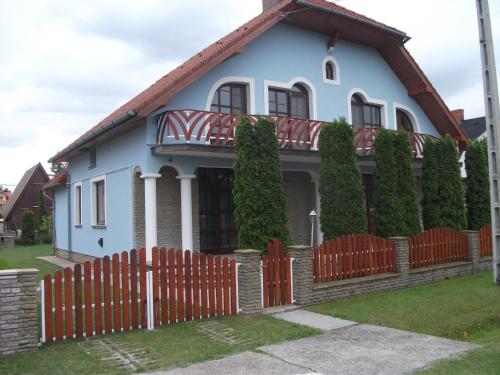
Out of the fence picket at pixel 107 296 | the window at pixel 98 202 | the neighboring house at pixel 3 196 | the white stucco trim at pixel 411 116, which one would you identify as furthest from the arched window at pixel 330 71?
the neighboring house at pixel 3 196

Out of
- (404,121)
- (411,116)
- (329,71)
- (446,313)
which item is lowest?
(446,313)

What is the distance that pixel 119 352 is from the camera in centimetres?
594

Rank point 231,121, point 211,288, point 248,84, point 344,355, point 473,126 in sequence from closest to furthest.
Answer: point 344,355 → point 211,288 → point 231,121 → point 248,84 → point 473,126

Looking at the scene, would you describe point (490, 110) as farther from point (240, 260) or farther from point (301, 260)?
point (240, 260)

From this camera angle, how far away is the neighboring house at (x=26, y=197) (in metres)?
45.8

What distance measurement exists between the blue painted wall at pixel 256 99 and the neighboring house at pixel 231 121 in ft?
0.12

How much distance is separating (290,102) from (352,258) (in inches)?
271

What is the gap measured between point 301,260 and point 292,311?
3.08 ft

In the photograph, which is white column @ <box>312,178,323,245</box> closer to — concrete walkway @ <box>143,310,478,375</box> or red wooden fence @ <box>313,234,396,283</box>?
red wooden fence @ <box>313,234,396,283</box>

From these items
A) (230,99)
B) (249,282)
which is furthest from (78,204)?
(249,282)

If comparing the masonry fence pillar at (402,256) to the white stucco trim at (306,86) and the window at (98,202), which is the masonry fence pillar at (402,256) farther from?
the window at (98,202)

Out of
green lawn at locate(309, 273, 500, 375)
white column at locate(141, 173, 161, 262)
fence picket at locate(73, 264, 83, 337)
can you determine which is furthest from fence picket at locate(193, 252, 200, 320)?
white column at locate(141, 173, 161, 262)

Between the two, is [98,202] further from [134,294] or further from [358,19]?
[358,19]

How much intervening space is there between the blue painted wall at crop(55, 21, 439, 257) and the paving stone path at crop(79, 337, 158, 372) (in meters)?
6.32
